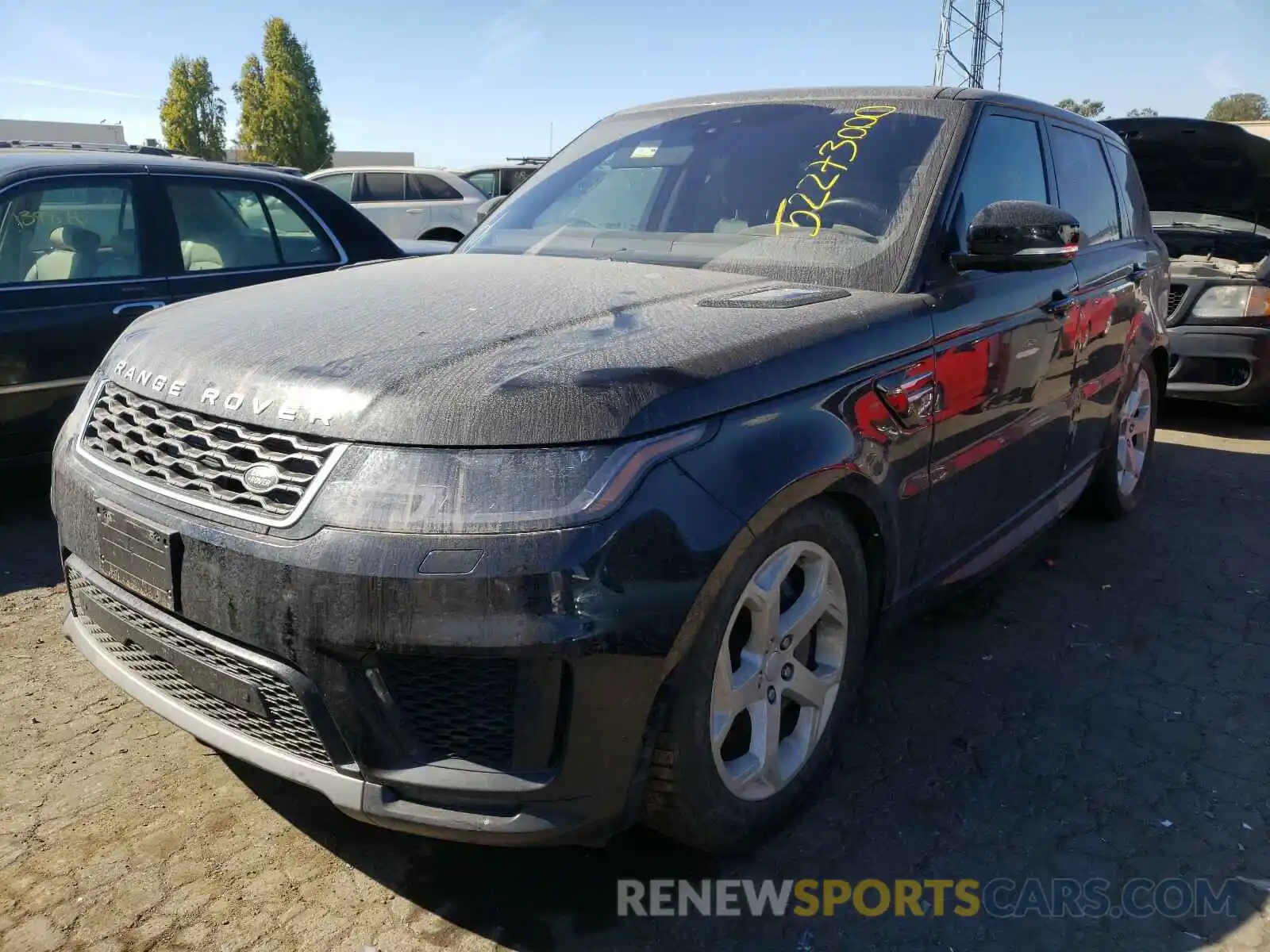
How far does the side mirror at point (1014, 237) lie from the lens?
2.78 metres

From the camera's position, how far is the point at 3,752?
9.05ft

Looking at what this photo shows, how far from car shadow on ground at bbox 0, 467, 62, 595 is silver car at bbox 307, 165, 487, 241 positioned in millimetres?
9055

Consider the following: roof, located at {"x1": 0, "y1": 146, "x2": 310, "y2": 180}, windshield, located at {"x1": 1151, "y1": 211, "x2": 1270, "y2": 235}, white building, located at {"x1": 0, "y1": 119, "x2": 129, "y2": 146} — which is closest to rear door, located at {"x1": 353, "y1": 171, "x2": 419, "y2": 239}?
roof, located at {"x1": 0, "y1": 146, "x2": 310, "y2": 180}

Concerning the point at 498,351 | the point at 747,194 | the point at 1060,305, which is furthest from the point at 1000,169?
the point at 498,351

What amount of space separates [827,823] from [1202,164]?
6798mm

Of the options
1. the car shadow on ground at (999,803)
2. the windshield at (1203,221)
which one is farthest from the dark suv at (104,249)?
the windshield at (1203,221)

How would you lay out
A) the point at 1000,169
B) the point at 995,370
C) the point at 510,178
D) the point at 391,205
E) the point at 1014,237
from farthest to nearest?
the point at 510,178 → the point at 391,205 → the point at 1000,169 → the point at 995,370 → the point at 1014,237

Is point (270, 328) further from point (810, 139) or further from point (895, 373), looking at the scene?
point (810, 139)

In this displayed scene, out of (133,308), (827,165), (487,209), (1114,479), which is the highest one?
(827,165)

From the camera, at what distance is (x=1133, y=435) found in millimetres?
4855

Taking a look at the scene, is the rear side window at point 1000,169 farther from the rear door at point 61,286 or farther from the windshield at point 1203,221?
the windshield at point 1203,221

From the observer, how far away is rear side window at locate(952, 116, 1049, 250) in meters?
2.99

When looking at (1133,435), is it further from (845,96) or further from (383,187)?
(383,187)

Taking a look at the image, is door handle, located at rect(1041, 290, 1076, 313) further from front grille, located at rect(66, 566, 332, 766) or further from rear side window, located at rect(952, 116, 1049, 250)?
front grille, located at rect(66, 566, 332, 766)
